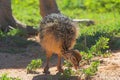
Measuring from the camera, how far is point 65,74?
21.5ft

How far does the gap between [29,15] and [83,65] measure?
23.5 ft

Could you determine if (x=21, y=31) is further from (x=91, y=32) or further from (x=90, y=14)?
(x=90, y=14)

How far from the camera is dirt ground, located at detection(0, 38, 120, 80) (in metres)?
6.81

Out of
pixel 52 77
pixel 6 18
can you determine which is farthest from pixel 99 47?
pixel 6 18

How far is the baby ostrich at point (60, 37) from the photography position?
6.65m

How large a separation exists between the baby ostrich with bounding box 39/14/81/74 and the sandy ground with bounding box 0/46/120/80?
33 cm

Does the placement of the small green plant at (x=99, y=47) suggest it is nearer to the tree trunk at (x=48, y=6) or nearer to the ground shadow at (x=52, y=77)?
the ground shadow at (x=52, y=77)

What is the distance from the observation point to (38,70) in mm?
7457

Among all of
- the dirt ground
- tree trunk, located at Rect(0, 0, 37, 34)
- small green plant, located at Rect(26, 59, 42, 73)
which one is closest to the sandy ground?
the dirt ground

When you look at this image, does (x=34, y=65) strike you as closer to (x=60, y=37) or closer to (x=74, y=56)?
(x=60, y=37)

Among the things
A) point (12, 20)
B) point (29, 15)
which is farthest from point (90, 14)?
point (12, 20)

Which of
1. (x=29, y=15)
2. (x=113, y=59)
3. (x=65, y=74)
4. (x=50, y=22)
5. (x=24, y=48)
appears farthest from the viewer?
(x=29, y=15)

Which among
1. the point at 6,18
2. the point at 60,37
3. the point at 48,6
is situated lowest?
the point at 60,37

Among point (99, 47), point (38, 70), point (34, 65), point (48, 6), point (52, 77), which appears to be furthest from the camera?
point (48, 6)
